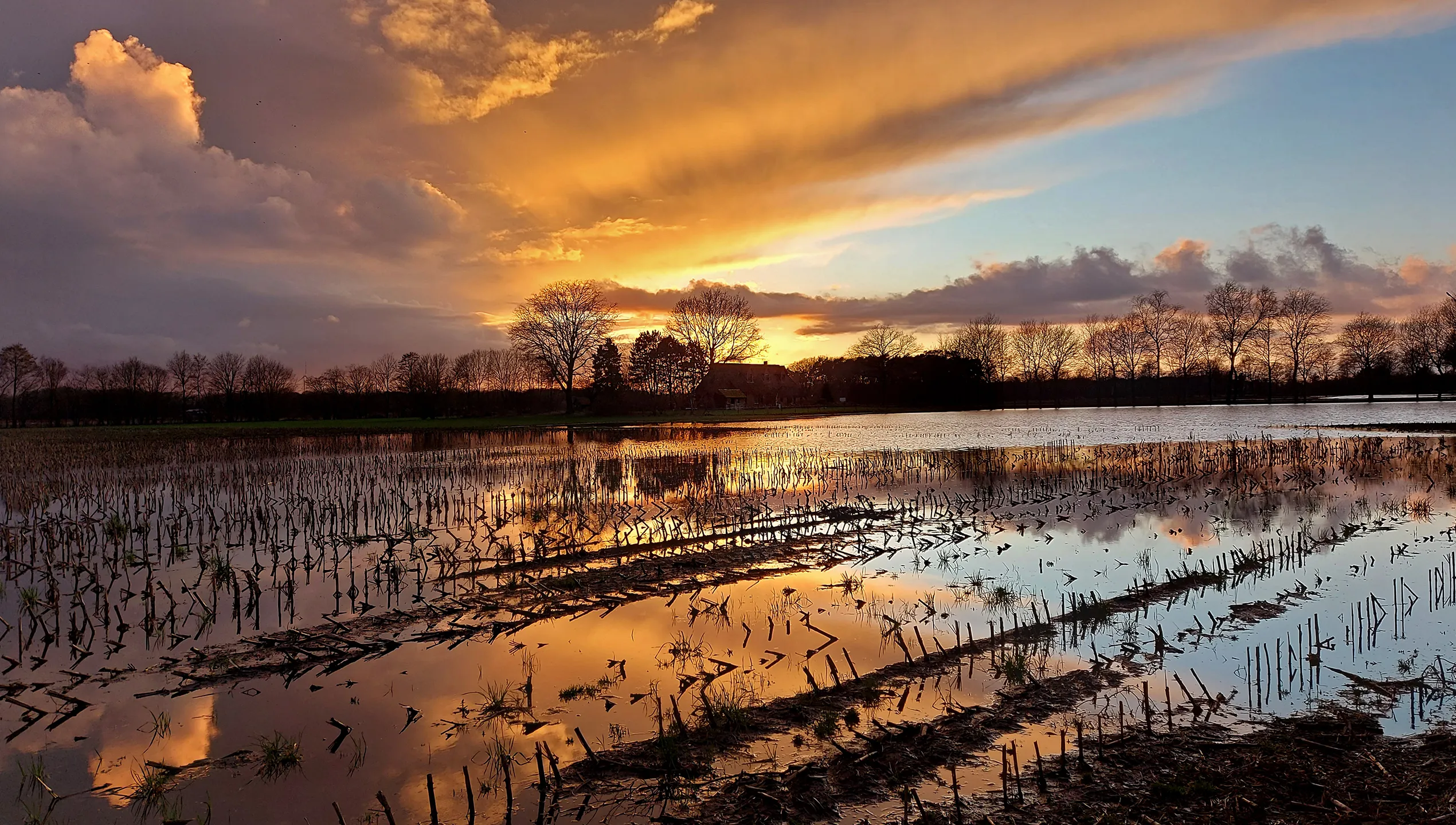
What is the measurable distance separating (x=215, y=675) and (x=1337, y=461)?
110 feet

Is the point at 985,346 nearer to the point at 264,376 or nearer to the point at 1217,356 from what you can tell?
the point at 1217,356

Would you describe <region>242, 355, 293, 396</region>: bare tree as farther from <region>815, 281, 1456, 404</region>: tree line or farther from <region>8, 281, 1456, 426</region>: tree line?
<region>815, 281, 1456, 404</region>: tree line

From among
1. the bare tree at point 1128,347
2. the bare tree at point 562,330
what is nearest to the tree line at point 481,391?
the bare tree at point 562,330

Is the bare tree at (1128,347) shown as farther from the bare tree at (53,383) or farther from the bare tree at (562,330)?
the bare tree at (53,383)

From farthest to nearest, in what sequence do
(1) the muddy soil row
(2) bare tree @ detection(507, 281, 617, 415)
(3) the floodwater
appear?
(2) bare tree @ detection(507, 281, 617, 415) < (3) the floodwater < (1) the muddy soil row

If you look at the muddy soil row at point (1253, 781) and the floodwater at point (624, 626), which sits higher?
the muddy soil row at point (1253, 781)

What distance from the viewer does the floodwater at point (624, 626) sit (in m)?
5.94

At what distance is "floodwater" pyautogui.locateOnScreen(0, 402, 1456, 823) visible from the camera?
5.94m

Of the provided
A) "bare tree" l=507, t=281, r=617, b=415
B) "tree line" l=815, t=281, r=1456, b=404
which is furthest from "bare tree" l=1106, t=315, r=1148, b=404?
"bare tree" l=507, t=281, r=617, b=415

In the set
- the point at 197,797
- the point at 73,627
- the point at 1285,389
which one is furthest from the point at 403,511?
the point at 1285,389

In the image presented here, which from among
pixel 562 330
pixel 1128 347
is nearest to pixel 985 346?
pixel 1128 347

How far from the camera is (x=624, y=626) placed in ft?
30.7

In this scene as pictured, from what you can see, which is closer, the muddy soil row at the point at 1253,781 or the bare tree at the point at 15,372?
the muddy soil row at the point at 1253,781

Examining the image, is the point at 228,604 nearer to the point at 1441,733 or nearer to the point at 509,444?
the point at 1441,733
